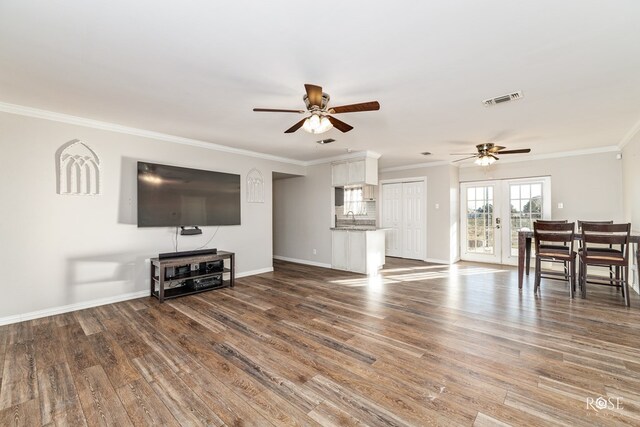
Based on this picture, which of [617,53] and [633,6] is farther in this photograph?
[617,53]

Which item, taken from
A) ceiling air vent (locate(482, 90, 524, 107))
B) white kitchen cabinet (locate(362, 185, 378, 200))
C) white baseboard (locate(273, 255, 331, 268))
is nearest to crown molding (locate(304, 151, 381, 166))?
white kitchen cabinet (locate(362, 185, 378, 200))

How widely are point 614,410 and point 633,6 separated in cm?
251

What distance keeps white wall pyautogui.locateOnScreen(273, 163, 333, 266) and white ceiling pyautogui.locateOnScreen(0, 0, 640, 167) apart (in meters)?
2.71

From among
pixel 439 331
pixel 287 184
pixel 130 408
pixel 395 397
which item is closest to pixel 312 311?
pixel 439 331

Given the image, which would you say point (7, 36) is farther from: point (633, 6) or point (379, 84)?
point (633, 6)

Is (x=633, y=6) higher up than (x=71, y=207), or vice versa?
(x=633, y=6)

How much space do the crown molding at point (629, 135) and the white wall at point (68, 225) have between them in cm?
678

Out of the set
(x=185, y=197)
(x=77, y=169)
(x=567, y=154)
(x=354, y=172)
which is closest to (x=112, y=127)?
(x=77, y=169)

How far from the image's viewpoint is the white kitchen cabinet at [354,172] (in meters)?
5.71

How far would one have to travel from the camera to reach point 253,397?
6.21ft

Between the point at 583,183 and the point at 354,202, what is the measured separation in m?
4.54

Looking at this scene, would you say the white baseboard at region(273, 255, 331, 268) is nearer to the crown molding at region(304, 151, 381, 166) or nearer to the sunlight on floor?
the sunlight on floor

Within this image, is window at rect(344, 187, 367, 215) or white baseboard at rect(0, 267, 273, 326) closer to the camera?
white baseboard at rect(0, 267, 273, 326)

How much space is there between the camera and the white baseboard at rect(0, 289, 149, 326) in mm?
3217
